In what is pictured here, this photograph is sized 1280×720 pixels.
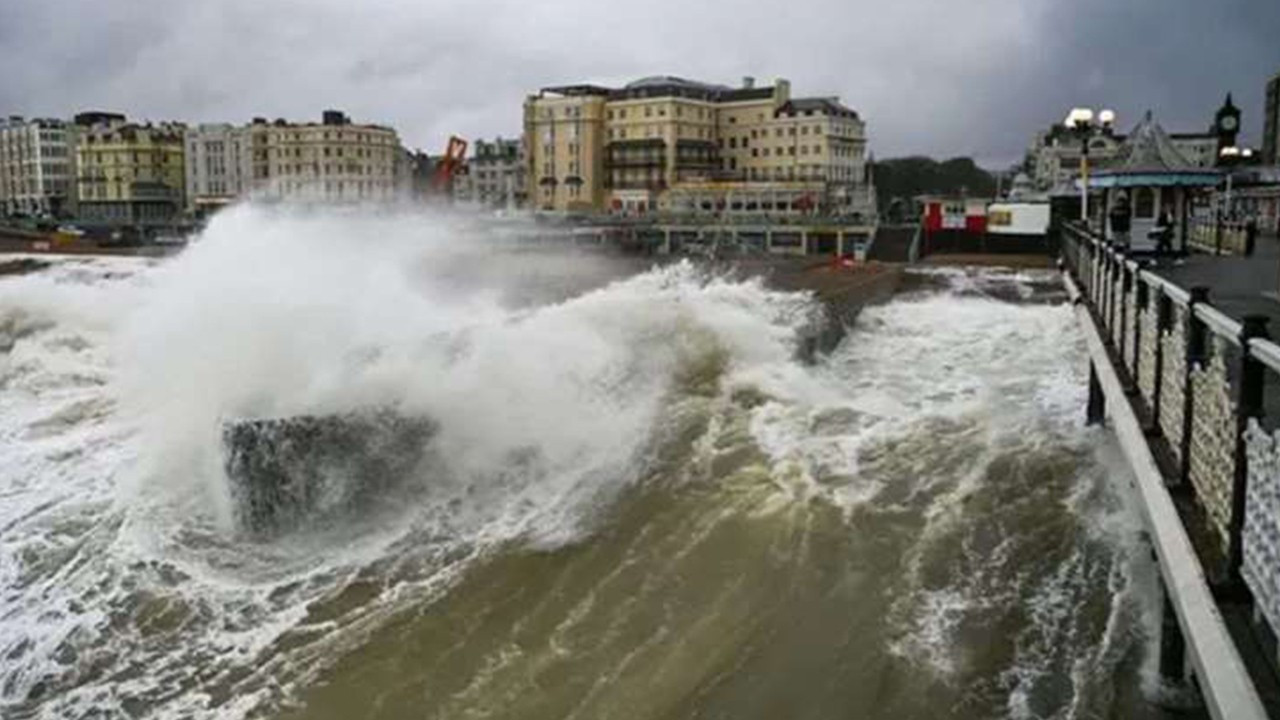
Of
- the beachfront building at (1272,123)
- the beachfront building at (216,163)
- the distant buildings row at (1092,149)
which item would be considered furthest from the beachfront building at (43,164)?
the beachfront building at (1272,123)

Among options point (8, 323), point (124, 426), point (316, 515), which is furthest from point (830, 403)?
point (8, 323)

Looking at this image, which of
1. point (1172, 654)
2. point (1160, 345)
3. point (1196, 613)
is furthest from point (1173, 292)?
→ point (1172, 654)

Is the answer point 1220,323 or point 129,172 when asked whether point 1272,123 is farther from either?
point 129,172

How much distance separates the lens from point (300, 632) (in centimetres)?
930

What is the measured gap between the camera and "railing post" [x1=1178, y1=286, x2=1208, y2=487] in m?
5.02

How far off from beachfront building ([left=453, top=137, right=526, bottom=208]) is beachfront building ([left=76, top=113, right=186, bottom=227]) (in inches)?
1409

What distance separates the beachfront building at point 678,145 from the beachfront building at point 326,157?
2056cm

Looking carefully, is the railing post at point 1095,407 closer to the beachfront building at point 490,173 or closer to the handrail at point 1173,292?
the handrail at point 1173,292

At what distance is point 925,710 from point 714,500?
476cm

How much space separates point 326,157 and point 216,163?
64.1 ft

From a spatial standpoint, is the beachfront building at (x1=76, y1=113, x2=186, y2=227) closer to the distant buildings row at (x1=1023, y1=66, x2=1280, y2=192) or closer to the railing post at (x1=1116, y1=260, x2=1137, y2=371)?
the distant buildings row at (x1=1023, y1=66, x2=1280, y2=192)

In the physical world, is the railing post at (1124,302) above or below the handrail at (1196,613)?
above

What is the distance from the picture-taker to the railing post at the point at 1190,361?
5.02 meters

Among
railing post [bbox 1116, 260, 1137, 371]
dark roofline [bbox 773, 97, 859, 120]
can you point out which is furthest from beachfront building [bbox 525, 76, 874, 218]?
railing post [bbox 1116, 260, 1137, 371]
